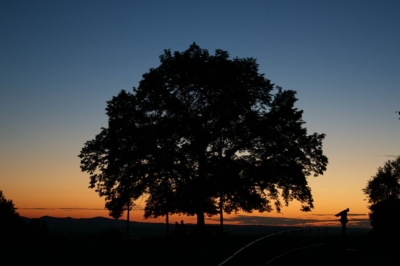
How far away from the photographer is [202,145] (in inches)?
1890

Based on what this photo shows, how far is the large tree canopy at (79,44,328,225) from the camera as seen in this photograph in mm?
47188

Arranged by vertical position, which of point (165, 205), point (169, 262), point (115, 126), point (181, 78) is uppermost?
point (181, 78)

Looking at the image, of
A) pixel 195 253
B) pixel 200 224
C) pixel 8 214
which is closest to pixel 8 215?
pixel 8 214

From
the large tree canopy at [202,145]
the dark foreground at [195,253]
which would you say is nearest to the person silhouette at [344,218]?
the dark foreground at [195,253]

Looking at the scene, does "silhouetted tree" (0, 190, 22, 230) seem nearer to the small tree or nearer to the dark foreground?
the small tree

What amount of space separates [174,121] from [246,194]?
9020 millimetres

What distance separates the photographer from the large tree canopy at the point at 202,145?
47.2 metres

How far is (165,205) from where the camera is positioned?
47.7 metres

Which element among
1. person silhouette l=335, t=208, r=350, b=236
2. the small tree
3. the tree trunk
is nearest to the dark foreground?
person silhouette l=335, t=208, r=350, b=236

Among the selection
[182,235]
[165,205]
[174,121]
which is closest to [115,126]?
[174,121]

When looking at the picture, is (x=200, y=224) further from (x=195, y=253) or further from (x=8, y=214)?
(x=8, y=214)

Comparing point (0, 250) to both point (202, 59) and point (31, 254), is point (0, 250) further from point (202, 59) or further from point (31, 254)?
point (202, 59)

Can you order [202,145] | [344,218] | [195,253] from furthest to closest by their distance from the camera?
[202,145]
[195,253]
[344,218]

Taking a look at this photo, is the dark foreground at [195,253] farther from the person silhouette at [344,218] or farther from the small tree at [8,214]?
the small tree at [8,214]
